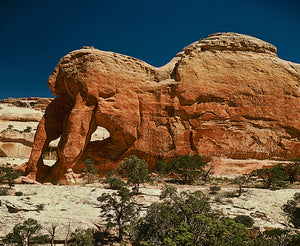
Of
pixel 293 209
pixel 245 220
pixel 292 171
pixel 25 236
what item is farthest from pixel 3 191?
pixel 292 171

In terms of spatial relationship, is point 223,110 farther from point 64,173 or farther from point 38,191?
point 38,191

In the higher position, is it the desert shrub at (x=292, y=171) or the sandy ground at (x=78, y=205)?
the desert shrub at (x=292, y=171)

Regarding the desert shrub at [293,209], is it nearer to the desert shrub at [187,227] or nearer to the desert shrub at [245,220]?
the desert shrub at [245,220]

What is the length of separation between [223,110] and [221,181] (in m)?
8.80

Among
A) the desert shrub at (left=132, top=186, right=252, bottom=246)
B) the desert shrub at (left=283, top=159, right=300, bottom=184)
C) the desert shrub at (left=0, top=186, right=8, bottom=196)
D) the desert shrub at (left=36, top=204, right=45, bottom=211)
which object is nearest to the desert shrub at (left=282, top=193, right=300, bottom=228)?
the desert shrub at (left=132, top=186, right=252, bottom=246)

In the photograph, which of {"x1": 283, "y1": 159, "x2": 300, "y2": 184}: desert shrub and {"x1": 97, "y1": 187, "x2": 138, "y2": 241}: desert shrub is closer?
{"x1": 97, "y1": 187, "x2": 138, "y2": 241}: desert shrub

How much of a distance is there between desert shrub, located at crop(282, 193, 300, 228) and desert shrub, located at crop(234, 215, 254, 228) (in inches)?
122

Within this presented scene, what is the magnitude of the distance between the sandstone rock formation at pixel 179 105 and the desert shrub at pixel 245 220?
11.6m

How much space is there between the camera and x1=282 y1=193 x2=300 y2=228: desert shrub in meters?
17.4

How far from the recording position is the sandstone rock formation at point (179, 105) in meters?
27.1

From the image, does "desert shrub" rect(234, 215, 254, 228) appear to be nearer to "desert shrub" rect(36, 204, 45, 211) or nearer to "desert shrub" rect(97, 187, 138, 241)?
"desert shrub" rect(97, 187, 138, 241)

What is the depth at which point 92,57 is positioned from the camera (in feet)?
88.8

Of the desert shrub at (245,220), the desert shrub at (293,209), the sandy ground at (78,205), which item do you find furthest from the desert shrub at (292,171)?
the desert shrub at (245,220)

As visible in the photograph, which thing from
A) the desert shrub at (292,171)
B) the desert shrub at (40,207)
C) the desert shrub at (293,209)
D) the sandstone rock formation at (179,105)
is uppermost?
the sandstone rock formation at (179,105)
